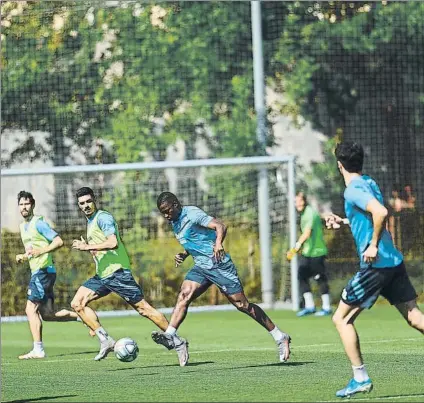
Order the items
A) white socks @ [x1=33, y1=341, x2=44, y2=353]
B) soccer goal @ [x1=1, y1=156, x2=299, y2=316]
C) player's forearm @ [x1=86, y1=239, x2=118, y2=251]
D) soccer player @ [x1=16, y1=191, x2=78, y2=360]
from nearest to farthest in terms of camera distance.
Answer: player's forearm @ [x1=86, y1=239, x2=118, y2=251] → white socks @ [x1=33, y1=341, x2=44, y2=353] → soccer player @ [x1=16, y1=191, x2=78, y2=360] → soccer goal @ [x1=1, y1=156, x2=299, y2=316]

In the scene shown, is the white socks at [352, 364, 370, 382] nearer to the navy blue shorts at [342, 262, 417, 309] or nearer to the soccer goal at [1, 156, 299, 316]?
the navy blue shorts at [342, 262, 417, 309]

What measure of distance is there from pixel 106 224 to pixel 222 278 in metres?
1.38

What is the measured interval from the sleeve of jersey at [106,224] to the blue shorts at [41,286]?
5.66 ft

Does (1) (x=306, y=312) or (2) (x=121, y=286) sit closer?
(2) (x=121, y=286)

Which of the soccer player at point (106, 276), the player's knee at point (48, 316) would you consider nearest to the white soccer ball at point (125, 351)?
the soccer player at point (106, 276)

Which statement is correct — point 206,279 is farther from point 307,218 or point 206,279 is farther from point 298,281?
point 298,281

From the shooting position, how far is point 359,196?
1063 centimetres

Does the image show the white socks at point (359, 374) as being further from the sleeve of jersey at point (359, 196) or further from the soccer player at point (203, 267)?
the soccer player at point (203, 267)

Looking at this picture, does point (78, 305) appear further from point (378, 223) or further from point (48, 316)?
point (378, 223)

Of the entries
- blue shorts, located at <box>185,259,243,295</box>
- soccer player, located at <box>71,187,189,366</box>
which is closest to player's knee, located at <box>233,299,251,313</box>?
blue shorts, located at <box>185,259,243,295</box>

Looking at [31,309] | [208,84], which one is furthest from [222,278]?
[208,84]

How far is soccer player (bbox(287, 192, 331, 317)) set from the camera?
72.1 feet

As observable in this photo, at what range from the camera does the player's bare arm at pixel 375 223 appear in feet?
34.3

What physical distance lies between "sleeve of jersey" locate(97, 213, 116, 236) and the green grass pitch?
4.30 feet
